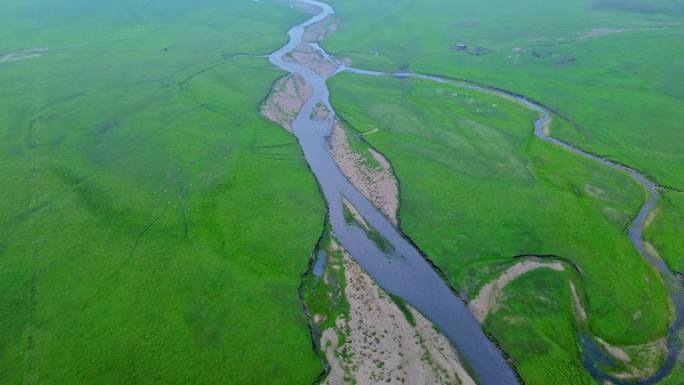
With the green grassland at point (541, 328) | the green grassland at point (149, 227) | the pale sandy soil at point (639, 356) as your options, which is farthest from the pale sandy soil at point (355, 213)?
the pale sandy soil at point (639, 356)

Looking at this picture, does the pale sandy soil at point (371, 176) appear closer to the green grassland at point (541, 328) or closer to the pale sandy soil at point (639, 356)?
the green grassland at point (541, 328)

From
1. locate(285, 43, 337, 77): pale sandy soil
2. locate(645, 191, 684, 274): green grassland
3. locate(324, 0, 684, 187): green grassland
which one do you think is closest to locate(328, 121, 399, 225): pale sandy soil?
locate(645, 191, 684, 274): green grassland

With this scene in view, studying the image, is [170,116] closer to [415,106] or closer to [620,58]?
[415,106]

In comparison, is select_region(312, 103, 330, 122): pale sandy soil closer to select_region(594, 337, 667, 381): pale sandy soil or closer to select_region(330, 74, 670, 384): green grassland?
select_region(330, 74, 670, 384): green grassland

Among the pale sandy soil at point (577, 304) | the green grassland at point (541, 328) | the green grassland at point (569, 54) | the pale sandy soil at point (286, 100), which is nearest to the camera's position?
the green grassland at point (541, 328)

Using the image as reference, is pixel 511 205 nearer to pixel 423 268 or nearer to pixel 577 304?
pixel 577 304
